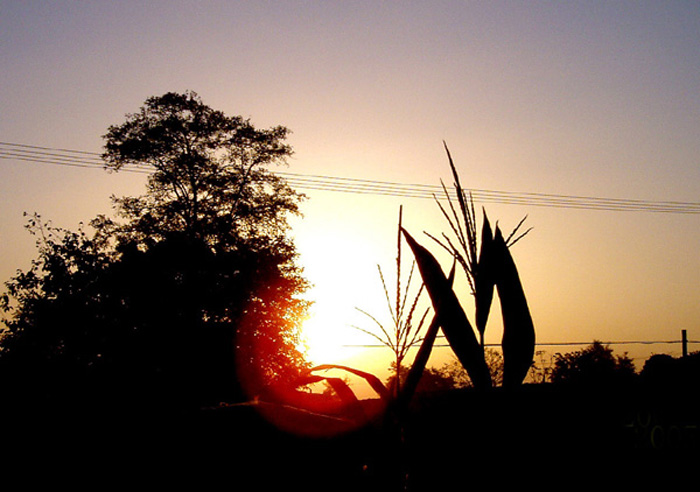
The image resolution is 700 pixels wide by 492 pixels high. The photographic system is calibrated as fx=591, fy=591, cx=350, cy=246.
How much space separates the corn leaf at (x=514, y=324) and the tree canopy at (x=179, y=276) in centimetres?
2119

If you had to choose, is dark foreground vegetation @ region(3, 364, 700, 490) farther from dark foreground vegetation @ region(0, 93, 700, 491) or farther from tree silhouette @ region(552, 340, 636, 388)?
tree silhouette @ region(552, 340, 636, 388)

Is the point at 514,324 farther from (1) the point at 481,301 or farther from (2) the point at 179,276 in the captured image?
(2) the point at 179,276

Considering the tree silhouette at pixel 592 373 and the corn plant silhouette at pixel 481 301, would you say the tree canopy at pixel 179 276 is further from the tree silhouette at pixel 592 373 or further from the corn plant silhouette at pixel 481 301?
the corn plant silhouette at pixel 481 301

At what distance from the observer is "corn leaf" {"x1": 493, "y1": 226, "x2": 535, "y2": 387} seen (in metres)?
1.62

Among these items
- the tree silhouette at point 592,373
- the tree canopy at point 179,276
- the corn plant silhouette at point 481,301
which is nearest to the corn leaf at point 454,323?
the corn plant silhouette at point 481,301

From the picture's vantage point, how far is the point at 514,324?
5.51ft

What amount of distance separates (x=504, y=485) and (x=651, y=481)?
156 centimetres

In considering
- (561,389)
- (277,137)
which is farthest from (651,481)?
(277,137)

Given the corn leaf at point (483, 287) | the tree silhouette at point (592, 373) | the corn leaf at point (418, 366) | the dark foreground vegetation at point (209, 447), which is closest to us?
the dark foreground vegetation at point (209, 447)

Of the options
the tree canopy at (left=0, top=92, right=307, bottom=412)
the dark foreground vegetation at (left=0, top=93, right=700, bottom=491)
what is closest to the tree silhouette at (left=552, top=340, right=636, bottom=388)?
the dark foreground vegetation at (left=0, top=93, right=700, bottom=491)

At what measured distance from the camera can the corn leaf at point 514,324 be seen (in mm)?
1615

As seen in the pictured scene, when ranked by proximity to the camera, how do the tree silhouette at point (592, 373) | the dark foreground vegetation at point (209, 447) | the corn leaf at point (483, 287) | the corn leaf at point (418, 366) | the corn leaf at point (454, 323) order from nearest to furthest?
the dark foreground vegetation at point (209, 447) → the corn leaf at point (418, 366) → the corn leaf at point (454, 323) → the corn leaf at point (483, 287) → the tree silhouette at point (592, 373)

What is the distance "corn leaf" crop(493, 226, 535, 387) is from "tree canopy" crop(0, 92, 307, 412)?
2119 centimetres

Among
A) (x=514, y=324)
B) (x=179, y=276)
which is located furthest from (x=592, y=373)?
(x=179, y=276)
